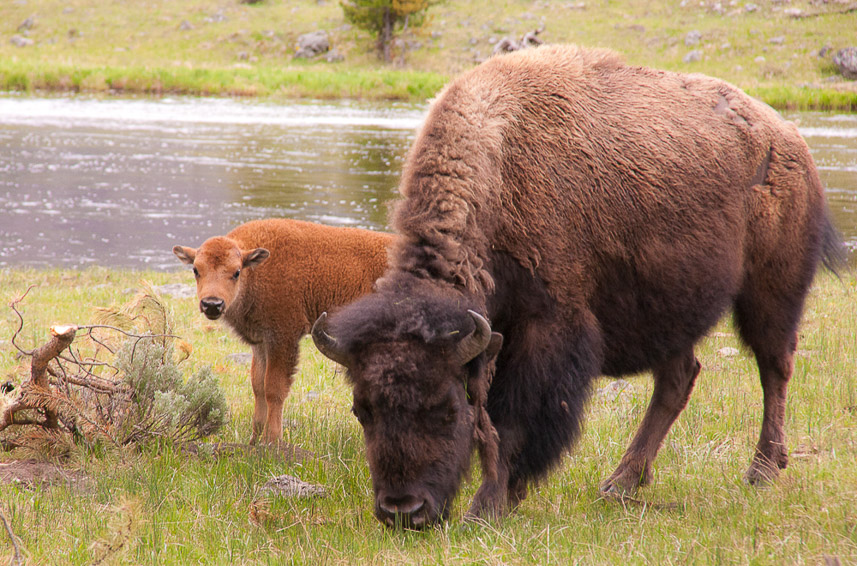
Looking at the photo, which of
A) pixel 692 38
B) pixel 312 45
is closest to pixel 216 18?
pixel 312 45

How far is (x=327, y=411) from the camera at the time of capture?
5.99 meters

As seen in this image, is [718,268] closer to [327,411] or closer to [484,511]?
[484,511]

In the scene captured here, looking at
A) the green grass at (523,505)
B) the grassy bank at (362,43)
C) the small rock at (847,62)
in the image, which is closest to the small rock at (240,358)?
the green grass at (523,505)

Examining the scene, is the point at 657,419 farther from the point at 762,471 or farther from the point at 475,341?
the point at 475,341

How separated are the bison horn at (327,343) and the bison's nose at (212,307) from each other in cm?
206

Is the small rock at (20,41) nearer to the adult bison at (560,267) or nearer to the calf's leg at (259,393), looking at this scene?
the calf's leg at (259,393)

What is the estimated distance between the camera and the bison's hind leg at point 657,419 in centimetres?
499

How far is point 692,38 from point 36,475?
47875 mm

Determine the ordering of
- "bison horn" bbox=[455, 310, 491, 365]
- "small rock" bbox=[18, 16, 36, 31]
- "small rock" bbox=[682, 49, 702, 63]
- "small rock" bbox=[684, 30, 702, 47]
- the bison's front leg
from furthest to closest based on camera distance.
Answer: "small rock" bbox=[18, 16, 36, 31] < "small rock" bbox=[684, 30, 702, 47] < "small rock" bbox=[682, 49, 702, 63] < the bison's front leg < "bison horn" bbox=[455, 310, 491, 365]

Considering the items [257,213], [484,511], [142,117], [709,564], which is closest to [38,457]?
[484,511]

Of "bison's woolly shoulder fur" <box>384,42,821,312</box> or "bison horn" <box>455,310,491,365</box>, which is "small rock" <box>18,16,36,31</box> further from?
"bison horn" <box>455,310,491,365</box>

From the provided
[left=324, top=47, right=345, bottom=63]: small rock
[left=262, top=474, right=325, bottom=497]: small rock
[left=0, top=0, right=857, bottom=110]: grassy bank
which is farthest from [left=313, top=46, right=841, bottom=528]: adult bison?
[left=324, top=47, right=345, bottom=63]: small rock

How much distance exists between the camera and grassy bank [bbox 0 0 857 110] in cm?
3956

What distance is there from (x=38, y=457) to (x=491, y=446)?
2.62 meters
